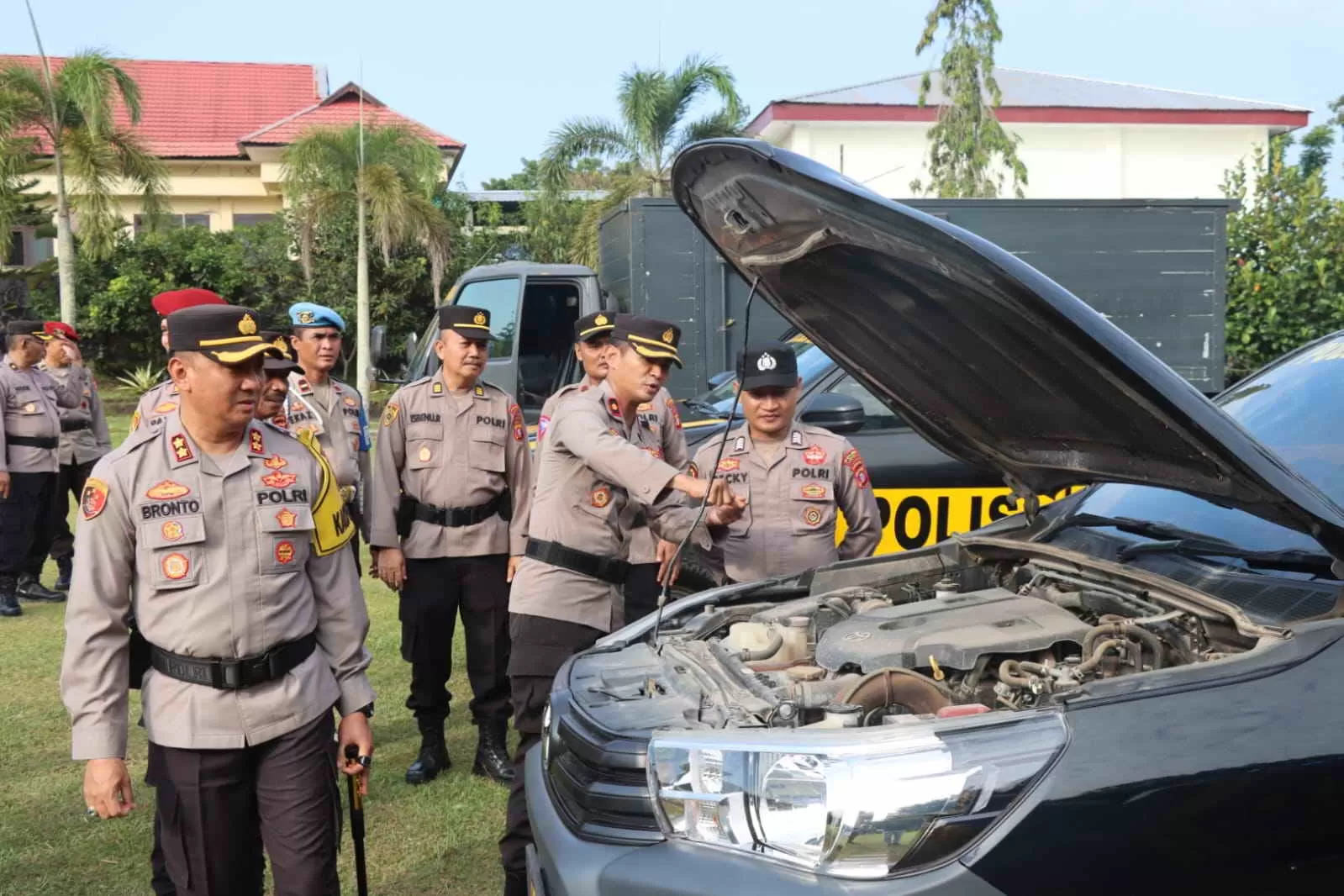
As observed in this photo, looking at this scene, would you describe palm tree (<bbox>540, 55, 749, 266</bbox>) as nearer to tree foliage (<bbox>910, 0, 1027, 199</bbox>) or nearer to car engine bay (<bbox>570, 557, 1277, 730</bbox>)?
tree foliage (<bbox>910, 0, 1027, 199</bbox>)

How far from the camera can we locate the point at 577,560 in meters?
3.77

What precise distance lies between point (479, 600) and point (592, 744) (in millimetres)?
2652

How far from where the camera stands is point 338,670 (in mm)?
2904

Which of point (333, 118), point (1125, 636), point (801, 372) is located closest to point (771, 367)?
point (1125, 636)

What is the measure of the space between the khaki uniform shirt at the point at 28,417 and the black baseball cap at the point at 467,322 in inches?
165

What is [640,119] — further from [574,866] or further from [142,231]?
[574,866]

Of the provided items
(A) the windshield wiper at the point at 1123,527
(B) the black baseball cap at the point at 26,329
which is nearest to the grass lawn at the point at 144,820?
(A) the windshield wiper at the point at 1123,527

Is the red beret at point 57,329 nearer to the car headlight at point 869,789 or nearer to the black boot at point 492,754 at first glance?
the black boot at point 492,754

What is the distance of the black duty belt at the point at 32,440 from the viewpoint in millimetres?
7754

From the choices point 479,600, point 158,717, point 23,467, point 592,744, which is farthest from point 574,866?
point 23,467

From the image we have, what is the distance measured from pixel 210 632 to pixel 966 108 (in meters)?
21.4

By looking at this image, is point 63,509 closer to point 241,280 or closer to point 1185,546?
point 1185,546

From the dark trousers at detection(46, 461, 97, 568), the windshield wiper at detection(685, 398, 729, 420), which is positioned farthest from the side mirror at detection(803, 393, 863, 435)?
the dark trousers at detection(46, 461, 97, 568)

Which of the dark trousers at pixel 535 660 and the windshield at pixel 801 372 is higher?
the windshield at pixel 801 372
